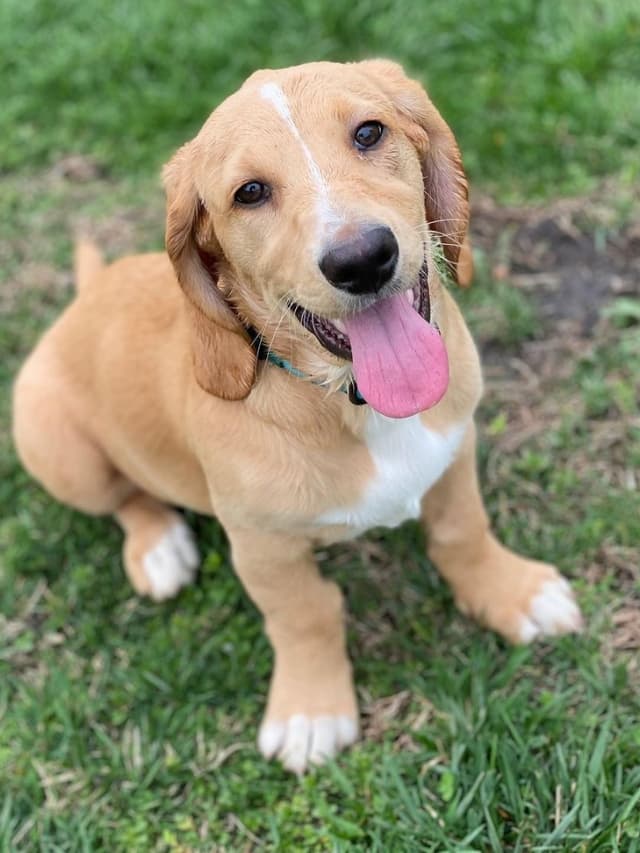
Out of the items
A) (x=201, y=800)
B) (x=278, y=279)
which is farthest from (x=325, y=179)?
(x=201, y=800)

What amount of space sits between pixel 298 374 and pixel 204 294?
355 millimetres

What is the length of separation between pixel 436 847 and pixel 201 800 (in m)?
0.90

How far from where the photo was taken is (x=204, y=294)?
269 centimetres

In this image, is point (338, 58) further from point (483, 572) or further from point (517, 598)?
point (517, 598)

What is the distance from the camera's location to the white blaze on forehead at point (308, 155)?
2.30 meters

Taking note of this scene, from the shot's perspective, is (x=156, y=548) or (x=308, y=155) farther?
(x=156, y=548)

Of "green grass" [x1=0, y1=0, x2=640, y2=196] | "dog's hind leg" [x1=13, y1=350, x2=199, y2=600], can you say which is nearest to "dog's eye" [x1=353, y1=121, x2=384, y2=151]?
"dog's hind leg" [x1=13, y1=350, x2=199, y2=600]

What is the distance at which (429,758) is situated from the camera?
3.21 meters

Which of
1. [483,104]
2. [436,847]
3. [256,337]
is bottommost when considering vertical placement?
[436,847]

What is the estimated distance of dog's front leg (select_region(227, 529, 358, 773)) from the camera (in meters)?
3.19

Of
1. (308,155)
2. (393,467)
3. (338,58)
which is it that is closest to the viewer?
(308,155)

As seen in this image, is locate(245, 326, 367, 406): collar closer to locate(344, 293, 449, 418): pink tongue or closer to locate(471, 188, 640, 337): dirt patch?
locate(344, 293, 449, 418): pink tongue

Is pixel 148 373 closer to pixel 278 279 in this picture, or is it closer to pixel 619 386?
pixel 278 279

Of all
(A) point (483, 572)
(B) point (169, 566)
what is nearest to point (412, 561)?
(A) point (483, 572)
